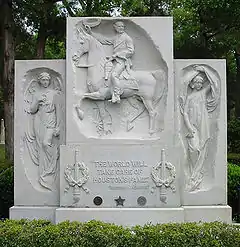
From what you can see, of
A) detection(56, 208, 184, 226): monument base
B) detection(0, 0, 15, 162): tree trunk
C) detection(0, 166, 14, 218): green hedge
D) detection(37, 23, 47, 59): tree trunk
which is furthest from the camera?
detection(37, 23, 47, 59): tree trunk

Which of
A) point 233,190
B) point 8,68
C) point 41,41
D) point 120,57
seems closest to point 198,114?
point 120,57

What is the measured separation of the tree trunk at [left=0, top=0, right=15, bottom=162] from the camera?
56.9 ft

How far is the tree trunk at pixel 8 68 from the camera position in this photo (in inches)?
683

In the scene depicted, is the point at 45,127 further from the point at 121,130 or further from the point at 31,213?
the point at 31,213

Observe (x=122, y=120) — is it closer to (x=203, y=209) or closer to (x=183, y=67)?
(x=183, y=67)

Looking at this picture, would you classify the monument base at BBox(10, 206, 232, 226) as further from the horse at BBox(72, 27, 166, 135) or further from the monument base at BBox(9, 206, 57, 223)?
the horse at BBox(72, 27, 166, 135)

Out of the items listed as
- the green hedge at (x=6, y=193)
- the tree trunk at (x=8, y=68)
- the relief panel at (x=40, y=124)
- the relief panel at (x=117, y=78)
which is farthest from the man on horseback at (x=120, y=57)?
the tree trunk at (x=8, y=68)

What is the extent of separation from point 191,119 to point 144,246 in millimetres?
3162

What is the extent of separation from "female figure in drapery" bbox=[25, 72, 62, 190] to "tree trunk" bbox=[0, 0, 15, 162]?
315 inches

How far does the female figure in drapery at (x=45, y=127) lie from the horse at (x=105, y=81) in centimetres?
56

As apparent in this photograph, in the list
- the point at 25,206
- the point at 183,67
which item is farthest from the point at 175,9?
the point at 25,206

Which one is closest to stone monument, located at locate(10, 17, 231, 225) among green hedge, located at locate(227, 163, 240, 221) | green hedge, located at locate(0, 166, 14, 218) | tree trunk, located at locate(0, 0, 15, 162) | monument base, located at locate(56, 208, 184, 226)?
monument base, located at locate(56, 208, 184, 226)

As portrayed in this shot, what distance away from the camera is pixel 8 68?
17.3 metres

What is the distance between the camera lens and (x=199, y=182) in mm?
9469
